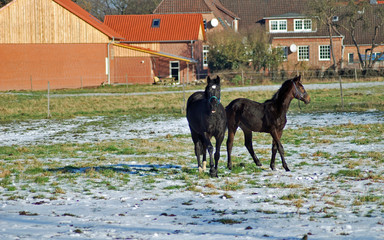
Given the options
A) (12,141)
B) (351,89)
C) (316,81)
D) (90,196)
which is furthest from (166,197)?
(316,81)

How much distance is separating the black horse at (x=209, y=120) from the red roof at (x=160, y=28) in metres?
46.4

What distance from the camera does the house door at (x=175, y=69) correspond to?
55706 mm

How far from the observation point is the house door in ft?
183

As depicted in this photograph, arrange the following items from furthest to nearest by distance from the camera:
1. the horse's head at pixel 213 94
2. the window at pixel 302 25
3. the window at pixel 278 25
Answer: the window at pixel 278 25
the window at pixel 302 25
the horse's head at pixel 213 94

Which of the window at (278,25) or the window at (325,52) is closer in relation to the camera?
the window at (325,52)

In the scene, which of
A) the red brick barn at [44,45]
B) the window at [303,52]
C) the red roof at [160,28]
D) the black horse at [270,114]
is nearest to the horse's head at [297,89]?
the black horse at [270,114]

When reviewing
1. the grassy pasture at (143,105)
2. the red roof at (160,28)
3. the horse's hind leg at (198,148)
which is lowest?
the horse's hind leg at (198,148)

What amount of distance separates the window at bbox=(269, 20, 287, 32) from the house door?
1827cm

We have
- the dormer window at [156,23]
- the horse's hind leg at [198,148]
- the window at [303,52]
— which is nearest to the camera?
the horse's hind leg at [198,148]

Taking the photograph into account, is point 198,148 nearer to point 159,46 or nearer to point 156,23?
point 159,46

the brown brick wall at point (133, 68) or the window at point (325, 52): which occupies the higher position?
the window at point (325, 52)

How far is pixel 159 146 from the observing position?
1658 centimetres

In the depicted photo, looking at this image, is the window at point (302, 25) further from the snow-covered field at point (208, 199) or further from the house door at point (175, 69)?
the snow-covered field at point (208, 199)

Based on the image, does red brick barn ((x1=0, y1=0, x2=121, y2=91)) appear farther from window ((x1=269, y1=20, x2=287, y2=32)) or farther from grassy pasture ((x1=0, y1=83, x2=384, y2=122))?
window ((x1=269, y1=20, x2=287, y2=32))
